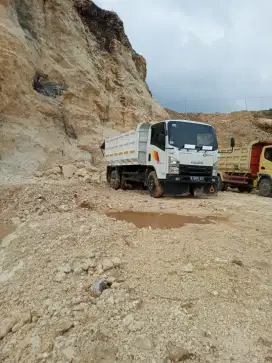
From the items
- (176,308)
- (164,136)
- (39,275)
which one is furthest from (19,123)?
(176,308)

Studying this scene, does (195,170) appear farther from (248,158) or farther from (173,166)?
(248,158)

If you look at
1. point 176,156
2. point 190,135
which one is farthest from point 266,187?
point 176,156

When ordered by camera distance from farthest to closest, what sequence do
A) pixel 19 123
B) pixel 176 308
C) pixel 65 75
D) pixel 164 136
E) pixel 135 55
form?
pixel 135 55, pixel 65 75, pixel 19 123, pixel 164 136, pixel 176 308

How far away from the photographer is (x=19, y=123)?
55.9ft

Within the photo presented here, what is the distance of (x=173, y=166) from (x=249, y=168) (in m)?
5.65

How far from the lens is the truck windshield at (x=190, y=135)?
9.92 m

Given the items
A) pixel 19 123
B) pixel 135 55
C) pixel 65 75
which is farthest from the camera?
pixel 135 55

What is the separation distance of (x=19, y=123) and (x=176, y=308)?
52.4ft

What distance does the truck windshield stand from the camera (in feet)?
32.6

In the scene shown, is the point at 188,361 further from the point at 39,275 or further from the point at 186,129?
the point at 186,129

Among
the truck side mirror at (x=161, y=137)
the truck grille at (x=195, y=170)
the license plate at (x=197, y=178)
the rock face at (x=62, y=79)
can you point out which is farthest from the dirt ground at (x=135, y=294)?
the rock face at (x=62, y=79)

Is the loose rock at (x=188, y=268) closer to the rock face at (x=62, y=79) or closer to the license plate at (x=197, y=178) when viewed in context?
the license plate at (x=197, y=178)

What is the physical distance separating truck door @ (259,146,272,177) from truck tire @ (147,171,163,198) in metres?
5.41

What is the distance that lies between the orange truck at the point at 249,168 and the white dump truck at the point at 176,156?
9.25ft
